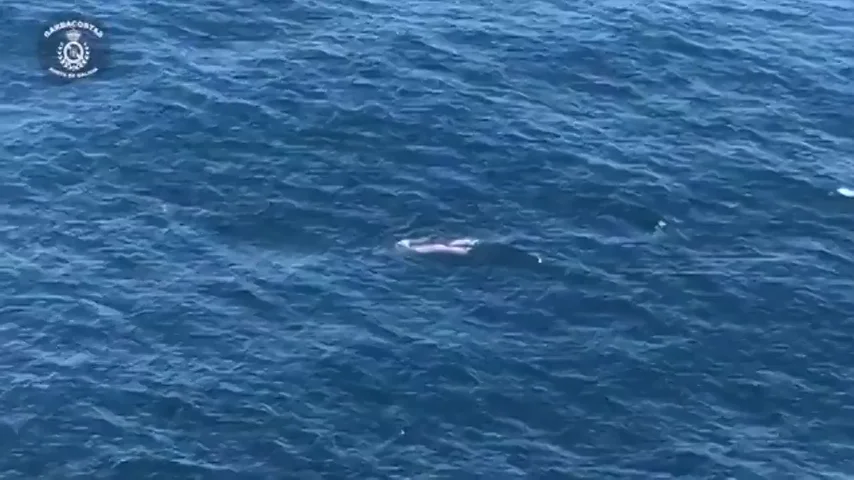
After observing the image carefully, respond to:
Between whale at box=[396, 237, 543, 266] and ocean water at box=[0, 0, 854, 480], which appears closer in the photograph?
ocean water at box=[0, 0, 854, 480]

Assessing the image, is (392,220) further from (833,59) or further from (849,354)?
(833,59)

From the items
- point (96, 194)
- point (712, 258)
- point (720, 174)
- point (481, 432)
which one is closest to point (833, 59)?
point (720, 174)

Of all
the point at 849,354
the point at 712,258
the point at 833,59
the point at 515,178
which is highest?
the point at 833,59

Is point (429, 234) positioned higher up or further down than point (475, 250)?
higher up

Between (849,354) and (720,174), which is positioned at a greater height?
(720,174)

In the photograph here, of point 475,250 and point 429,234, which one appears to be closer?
point 475,250

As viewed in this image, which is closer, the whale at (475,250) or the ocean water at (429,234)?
the ocean water at (429,234)

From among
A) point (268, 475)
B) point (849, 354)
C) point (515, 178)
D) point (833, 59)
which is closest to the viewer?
point (268, 475)

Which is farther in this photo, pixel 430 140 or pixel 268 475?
pixel 430 140
